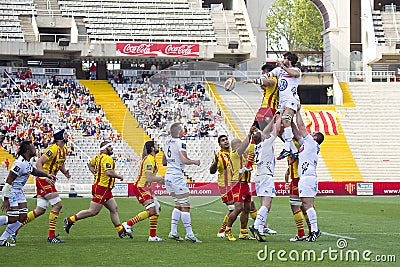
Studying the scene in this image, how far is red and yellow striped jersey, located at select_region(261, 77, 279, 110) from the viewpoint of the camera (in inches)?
531

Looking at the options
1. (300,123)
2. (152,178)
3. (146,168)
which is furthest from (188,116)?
(300,123)

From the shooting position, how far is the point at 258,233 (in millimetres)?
14812

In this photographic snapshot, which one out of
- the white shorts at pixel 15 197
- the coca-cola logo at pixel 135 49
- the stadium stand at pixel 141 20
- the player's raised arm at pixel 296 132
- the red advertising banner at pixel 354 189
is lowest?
the red advertising banner at pixel 354 189

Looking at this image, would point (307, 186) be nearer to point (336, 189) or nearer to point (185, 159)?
point (185, 159)

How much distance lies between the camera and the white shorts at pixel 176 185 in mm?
14141

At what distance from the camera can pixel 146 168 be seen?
14.5 metres

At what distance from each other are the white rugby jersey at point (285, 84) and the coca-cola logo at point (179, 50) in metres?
36.4

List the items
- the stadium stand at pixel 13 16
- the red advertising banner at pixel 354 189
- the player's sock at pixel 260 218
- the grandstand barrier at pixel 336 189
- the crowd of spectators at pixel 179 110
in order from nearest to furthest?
the crowd of spectators at pixel 179 110, the player's sock at pixel 260 218, the grandstand barrier at pixel 336 189, the red advertising banner at pixel 354 189, the stadium stand at pixel 13 16

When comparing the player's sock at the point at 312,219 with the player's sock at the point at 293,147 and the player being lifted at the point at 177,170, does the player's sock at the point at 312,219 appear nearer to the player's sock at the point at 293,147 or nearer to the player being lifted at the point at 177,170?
the player's sock at the point at 293,147

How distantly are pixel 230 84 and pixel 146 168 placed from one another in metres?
2.55

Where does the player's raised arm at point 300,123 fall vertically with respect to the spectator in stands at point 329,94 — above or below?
above

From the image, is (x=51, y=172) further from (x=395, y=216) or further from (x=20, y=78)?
(x=20, y=78)

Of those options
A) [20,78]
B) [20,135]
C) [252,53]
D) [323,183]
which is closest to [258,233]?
[323,183]

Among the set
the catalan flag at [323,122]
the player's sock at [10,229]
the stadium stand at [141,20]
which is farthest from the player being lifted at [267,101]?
the stadium stand at [141,20]
